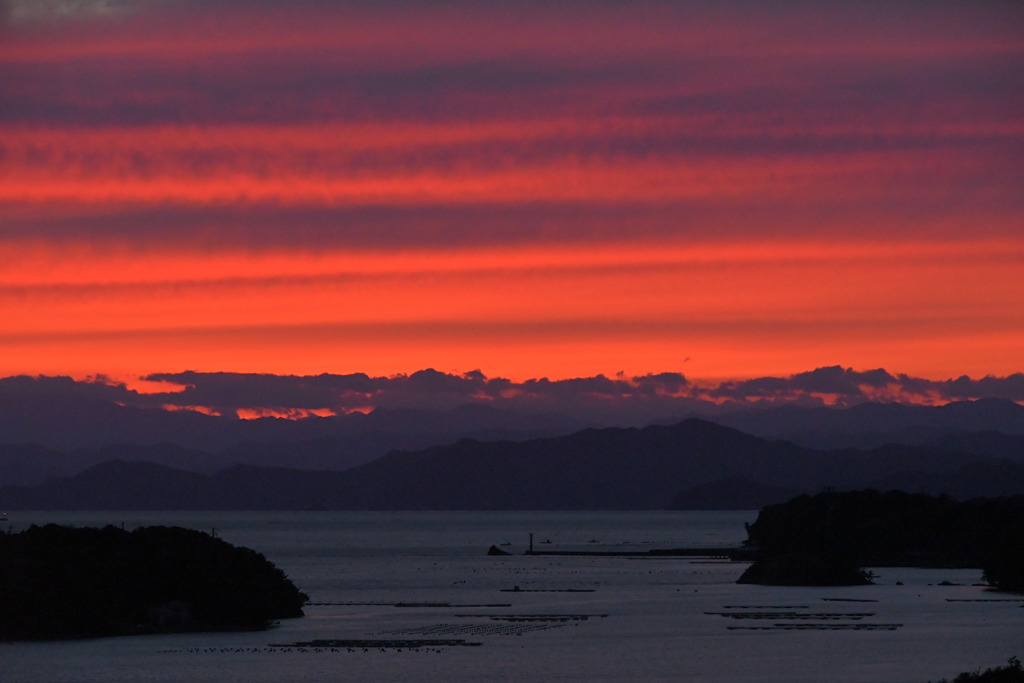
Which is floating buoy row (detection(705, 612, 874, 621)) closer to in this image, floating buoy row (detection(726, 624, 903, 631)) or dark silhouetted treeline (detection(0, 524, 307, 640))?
floating buoy row (detection(726, 624, 903, 631))

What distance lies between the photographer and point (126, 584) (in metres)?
111

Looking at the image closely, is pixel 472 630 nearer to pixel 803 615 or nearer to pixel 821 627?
pixel 821 627

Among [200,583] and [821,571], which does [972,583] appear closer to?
[821,571]

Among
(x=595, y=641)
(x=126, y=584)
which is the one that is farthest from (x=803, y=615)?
(x=126, y=584)

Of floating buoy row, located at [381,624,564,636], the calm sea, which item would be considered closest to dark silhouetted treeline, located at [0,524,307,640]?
the calm sea

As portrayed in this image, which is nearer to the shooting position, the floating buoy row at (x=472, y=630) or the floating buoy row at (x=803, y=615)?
the floating buoy row at (x=472, y=630)

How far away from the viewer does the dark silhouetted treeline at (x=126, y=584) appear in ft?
345

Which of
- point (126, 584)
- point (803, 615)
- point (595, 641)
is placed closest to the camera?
point (595, 641)

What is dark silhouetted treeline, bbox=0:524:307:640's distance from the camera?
345ft

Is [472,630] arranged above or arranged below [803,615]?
below

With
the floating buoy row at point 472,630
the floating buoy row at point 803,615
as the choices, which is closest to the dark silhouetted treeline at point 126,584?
the floating buoy row at point 472,630

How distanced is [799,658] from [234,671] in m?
34.1

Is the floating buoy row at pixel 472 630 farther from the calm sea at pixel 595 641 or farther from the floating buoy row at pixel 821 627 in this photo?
the floating buoy row at pixel 821 627

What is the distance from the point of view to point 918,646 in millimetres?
97750
